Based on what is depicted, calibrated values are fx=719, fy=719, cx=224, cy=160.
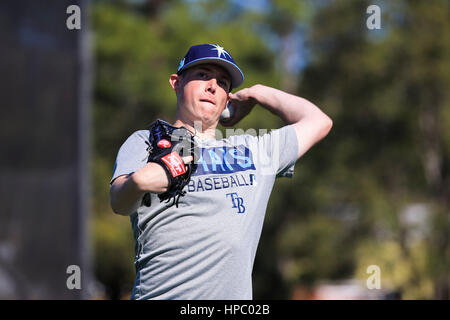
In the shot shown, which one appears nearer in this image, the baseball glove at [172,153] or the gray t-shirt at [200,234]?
the baseball glove at [172,153]

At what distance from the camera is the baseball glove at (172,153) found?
9.64 feet

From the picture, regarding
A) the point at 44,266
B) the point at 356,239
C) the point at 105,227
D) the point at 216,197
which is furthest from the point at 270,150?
the point at 356,239

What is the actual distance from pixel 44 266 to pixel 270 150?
4689mm

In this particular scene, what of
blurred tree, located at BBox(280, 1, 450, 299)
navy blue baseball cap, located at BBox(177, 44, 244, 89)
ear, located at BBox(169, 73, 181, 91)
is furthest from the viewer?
blurred tree, located at BBox(280, 1, 450, 299)

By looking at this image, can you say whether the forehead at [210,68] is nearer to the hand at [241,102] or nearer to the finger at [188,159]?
the hand at [241,102]

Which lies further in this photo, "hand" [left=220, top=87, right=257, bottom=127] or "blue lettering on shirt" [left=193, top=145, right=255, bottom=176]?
"hand" [left=220, top=87, right=257, bottom=127]

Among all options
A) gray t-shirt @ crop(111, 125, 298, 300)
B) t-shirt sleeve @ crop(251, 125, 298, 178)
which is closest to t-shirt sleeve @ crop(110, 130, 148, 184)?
gray t-shirt @ crop(111, 125, 298, 300)

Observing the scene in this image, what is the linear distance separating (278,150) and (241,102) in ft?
1.29

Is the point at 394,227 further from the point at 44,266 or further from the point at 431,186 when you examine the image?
the point at 44,266

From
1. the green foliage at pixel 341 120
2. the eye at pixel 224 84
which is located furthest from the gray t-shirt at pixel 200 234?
the green foliage at pixel 341 120

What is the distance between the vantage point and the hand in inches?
145

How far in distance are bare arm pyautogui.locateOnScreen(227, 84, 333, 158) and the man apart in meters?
0.09

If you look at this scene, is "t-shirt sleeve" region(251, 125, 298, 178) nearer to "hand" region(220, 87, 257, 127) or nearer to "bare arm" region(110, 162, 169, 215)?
"hand" region(220, 87, 257, 127)

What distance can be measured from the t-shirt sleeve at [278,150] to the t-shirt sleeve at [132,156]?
0.57m
